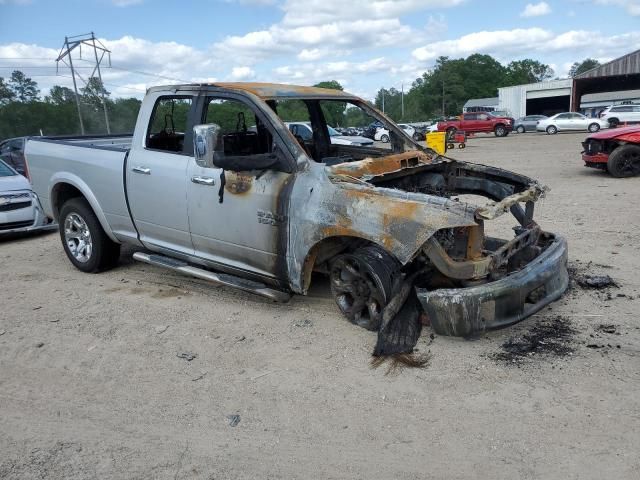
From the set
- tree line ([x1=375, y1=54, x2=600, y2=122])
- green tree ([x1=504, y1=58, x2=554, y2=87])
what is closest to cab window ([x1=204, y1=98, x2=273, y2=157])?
tree line ([x1=375, y1=54, x2=600, y2=122])

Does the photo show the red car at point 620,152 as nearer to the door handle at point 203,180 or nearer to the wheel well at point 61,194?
the door handle at point 203,180

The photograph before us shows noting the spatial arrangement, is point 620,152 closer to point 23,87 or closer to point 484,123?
point 484,123

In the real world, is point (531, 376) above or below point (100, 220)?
below

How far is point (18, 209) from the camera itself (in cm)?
820

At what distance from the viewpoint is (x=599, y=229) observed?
6.95 metres

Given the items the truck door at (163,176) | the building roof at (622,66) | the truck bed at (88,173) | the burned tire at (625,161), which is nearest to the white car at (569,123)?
the building roof at (622,66)

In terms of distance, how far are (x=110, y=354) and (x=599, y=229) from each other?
6.09 meters

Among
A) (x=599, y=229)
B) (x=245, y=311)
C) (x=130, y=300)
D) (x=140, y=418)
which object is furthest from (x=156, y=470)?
(x=599, y=229)

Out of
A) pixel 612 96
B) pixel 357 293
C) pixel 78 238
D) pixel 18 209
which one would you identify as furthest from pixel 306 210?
pixel 612 96

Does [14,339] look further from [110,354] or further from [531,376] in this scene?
[531,376]

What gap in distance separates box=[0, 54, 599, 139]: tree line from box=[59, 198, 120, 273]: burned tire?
116 cm

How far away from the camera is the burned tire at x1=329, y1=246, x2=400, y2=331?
392 centimetres

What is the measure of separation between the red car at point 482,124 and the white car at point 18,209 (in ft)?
99.2

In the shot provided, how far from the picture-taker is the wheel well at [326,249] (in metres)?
4.09
